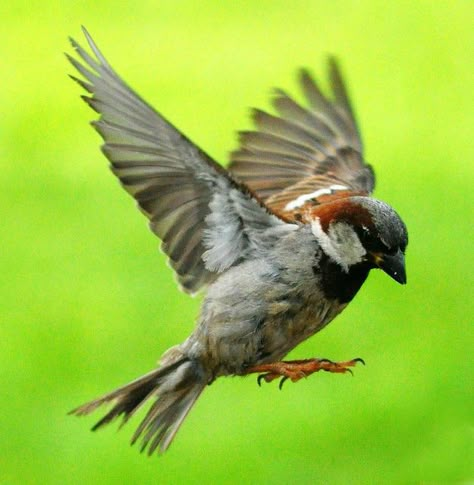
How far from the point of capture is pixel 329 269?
4.23 m

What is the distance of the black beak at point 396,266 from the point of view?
13.3 ft

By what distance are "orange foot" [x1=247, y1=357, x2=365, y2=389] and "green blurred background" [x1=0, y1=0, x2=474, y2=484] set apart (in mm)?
2431

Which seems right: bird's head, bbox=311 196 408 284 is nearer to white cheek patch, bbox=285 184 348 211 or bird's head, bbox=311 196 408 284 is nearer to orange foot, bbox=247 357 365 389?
orange foot, bbox=247 357 365 389

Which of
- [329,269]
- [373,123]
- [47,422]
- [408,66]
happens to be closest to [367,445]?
[47,422]

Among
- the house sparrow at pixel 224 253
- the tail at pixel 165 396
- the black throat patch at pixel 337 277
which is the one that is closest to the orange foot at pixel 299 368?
the house sparrow at pixel 224 253

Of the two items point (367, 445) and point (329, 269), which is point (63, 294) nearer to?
point (367, 445)

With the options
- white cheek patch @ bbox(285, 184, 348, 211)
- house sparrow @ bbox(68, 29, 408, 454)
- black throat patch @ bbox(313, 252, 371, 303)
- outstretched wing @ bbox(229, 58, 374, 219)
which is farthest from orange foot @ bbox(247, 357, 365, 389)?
outstretched wing @ bbox(229, 58, 374, 219)

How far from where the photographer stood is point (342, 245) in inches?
165

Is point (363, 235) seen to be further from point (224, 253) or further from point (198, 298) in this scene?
point (198, 298)

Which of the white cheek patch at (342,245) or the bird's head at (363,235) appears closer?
the bird's head at (363,235)

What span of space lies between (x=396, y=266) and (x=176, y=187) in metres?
0.66

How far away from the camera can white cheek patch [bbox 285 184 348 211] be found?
5119 mm

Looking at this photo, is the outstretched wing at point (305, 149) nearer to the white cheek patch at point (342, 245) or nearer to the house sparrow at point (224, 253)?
the house sparrow at point (224, 253)

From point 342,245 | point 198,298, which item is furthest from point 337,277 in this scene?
point 198,298
